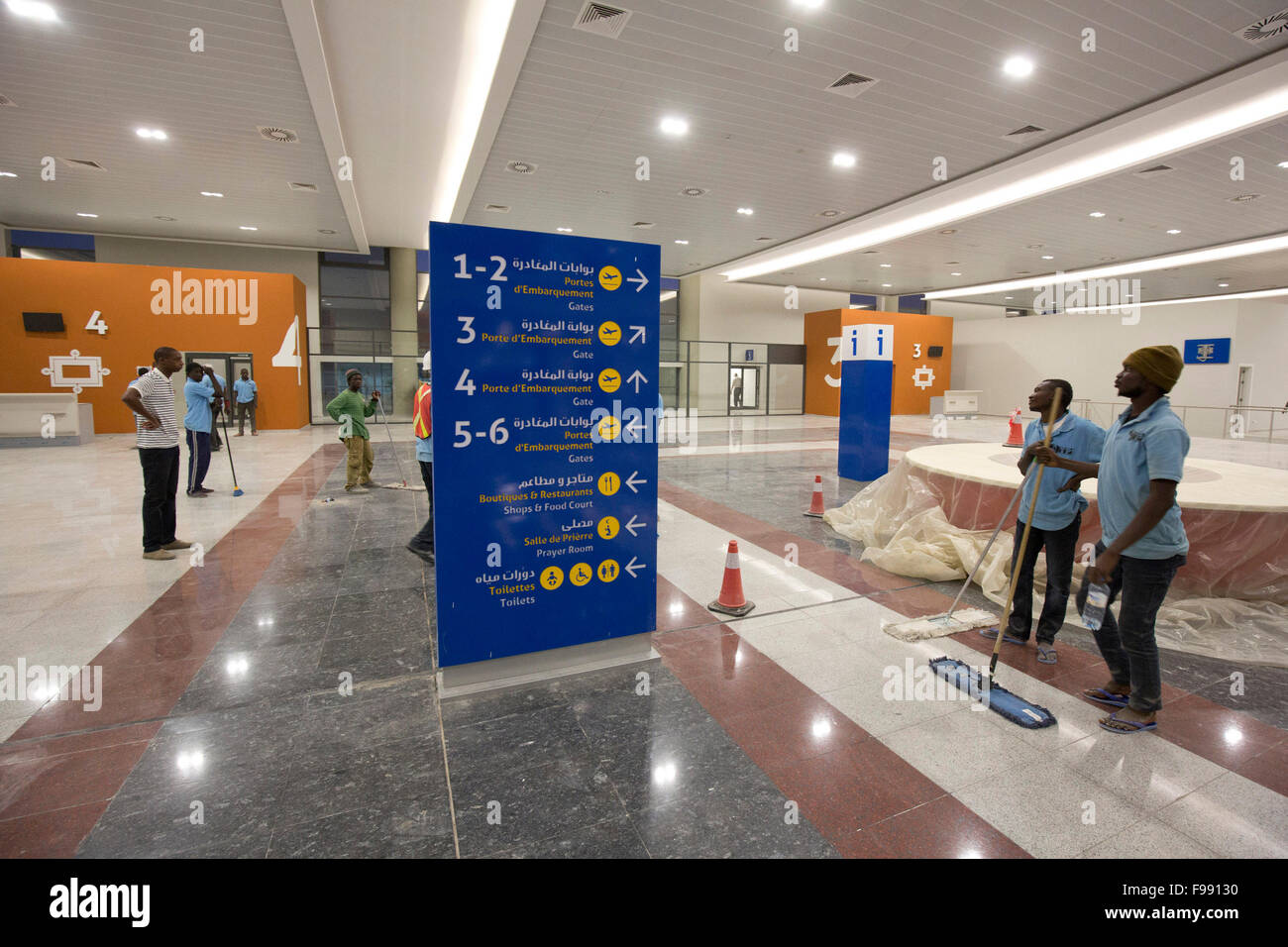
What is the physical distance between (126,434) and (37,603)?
13.4 metres

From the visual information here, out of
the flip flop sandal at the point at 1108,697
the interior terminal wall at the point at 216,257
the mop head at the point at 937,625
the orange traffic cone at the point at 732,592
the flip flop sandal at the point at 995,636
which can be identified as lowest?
the flip flop sandal at the point at 1108,697

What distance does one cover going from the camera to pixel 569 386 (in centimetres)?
304

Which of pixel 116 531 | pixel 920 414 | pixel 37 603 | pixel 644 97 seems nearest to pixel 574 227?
pixel 644 97

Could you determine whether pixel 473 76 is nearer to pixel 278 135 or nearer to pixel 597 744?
pixel 278 135

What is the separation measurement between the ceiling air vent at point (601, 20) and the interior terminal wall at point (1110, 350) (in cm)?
2169

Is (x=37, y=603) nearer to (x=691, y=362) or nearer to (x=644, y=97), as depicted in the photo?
(x=644, y=97)

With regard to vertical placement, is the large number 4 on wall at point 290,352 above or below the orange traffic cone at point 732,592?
above

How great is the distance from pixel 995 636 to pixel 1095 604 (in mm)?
1031

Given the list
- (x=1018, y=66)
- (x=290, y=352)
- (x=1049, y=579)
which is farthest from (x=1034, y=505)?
(x=290, y=352)

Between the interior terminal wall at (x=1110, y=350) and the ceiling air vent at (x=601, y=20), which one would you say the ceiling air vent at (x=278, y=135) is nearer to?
the ceiling air vent at (x=601, y=20)

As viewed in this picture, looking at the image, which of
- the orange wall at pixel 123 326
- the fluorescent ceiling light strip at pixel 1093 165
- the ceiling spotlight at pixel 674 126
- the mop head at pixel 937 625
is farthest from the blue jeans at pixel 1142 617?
the orange wall at pixel 123 326

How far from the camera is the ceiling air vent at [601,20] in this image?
238 inches

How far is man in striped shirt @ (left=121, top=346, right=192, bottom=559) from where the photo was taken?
16.7 ft
